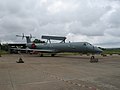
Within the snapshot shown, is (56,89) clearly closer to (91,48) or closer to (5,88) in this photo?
(5,88)

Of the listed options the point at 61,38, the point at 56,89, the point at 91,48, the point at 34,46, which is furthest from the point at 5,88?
the point at 61,38

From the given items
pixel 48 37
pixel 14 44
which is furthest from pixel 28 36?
pixel 14 44

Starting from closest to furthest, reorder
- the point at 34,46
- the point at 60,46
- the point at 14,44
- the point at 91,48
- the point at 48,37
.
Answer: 1. the point at 91,48
2. the point at 60,46
3. the point at 34,46
4. the point at 48,37
5. the point at 14,44

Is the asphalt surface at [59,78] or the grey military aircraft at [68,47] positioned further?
the grey military aircraft at [68,47]

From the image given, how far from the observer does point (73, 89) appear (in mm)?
8383

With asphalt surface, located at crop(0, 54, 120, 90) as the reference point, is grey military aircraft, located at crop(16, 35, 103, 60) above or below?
above

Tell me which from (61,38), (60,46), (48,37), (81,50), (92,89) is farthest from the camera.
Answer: (61,38)

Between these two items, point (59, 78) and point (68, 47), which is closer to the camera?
point (59, 78)

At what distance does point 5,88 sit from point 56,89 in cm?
214

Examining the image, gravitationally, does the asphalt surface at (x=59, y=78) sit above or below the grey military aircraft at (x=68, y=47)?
below

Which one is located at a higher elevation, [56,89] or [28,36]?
[28,36]

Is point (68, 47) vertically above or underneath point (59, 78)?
above

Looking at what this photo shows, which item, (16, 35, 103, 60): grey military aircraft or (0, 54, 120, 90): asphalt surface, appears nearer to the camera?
(0, 54, 120, 90): asphalt surface

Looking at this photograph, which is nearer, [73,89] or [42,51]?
[73,89]
